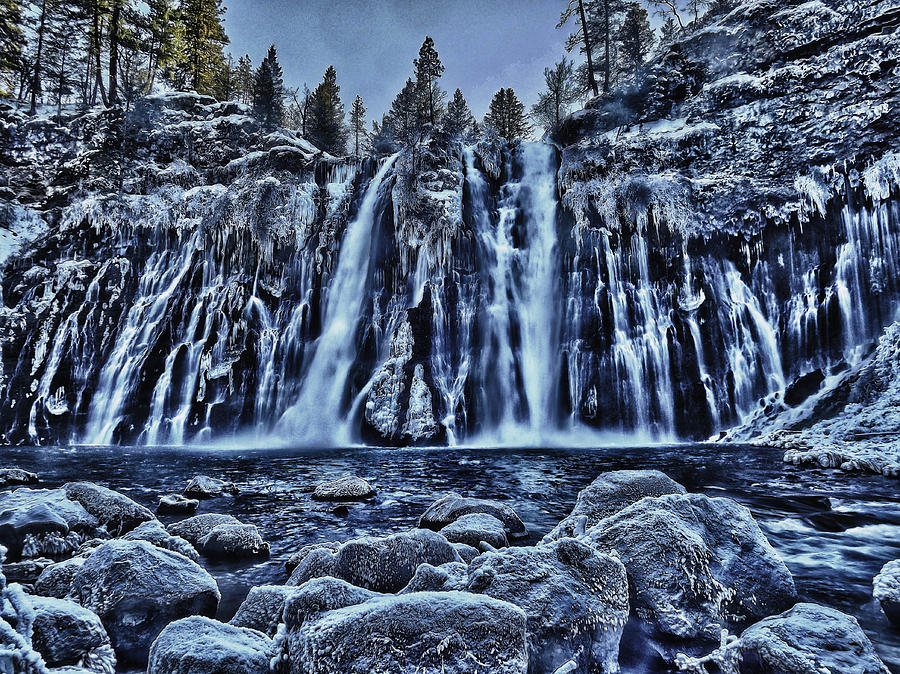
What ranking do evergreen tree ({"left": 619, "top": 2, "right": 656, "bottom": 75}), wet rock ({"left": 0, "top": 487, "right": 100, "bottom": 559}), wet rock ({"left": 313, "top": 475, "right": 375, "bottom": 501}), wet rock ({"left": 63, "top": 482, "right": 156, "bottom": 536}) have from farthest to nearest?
evergreen tree ({"left": 619, "top": 2, "right": 656, "bottom": 75}) → wet rock ({"left": 313, "top": 475, "right": 375, "bottom": 501}) → wet rock ({"left": 63, "top": 482, "right": 156, "bottom": 536}) → wet rock ({"left": 0, "top": 487, "right": 100, "bottom": 559})

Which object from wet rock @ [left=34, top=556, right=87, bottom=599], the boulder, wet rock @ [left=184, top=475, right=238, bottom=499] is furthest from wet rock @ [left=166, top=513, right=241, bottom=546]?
wet rock @ [left=184, top=475, right=238, bottom=499]

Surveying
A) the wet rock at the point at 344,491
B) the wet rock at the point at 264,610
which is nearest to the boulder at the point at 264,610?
the wet rock at the point at 264,610

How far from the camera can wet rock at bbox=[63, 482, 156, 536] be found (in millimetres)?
6105

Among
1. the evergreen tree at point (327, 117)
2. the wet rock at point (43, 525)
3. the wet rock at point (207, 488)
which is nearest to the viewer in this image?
the wet rock at point (43, 525)

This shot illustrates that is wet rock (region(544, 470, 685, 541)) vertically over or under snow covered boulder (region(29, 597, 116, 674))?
over

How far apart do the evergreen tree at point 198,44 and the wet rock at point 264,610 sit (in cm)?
4732

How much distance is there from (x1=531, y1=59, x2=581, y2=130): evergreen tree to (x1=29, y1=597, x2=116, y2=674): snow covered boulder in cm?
4455

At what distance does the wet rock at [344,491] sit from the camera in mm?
8781

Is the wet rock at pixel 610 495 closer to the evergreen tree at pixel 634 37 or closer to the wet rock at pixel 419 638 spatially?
the wet rock at pixel 419 638

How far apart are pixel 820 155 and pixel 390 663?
24814mm

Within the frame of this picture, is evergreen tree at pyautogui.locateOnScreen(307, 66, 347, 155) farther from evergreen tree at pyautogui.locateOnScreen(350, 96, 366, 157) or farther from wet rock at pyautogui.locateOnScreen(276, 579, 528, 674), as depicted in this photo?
wet rock at pyautogui.locateOnScreen(276, 579, 528, 674)

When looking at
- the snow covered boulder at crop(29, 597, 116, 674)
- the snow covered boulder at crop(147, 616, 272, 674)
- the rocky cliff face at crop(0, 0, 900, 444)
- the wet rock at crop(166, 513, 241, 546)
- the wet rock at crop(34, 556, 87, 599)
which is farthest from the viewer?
the rocky cliff face at crop(0, 0, 900, 444)

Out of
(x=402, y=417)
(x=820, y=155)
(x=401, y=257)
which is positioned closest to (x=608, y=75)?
(x=820, y=155)

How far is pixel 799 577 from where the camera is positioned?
15.3ft
